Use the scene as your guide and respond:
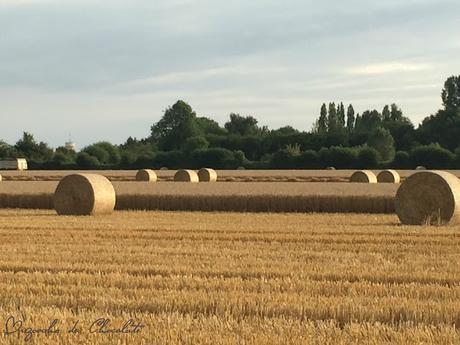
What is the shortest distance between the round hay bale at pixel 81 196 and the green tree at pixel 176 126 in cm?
9408

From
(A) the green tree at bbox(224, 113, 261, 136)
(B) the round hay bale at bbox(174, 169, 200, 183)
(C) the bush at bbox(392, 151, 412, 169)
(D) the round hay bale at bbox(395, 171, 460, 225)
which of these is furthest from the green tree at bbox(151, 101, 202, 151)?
(D) the round hay bale at bbox(395, 171, 460, 225)

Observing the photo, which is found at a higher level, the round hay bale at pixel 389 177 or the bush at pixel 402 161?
the bush at pixel 402 161

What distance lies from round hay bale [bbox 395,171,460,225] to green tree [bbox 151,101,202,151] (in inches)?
3902

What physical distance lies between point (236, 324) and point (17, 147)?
96532mm

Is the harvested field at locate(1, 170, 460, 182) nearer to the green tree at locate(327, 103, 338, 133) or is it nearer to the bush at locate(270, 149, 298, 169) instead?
the bush at locate(270, 149, 298, 169)

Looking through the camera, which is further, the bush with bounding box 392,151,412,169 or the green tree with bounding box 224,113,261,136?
the green tree with bounding box 224,113,261,136

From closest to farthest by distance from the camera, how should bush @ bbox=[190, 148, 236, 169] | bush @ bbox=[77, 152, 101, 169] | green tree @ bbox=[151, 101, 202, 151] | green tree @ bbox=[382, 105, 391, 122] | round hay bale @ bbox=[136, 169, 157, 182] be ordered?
1. round hay bale @ bbox=[136, 169, 157, 182]
2. bush @ bbox=[190, 148, 236, 169]
3. bush @ bbox=[77, 152, 101, 169]
4. green tree @ bbox=[151, 101, 202, 151]
5. green tree @ bbox=[382, 105, 391, 122]

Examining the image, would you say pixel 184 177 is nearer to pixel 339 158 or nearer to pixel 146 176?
pixel 146 176

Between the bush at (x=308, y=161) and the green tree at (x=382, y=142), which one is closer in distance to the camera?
the bush at (x=308, y=161)

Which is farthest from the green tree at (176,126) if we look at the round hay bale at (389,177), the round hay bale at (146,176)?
the round hay bale at (389,177)

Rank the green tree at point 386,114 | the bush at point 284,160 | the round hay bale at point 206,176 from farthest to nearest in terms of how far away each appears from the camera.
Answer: the green tree at point 386,114 → the bush at point 284,160 → the round hay bale at point 206,176

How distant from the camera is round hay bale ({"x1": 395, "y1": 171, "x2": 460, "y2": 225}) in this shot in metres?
19.0

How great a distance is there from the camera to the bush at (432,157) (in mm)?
70125

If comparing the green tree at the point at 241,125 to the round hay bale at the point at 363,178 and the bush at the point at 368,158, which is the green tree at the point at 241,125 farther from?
the round hay bale at the point at 363,178
